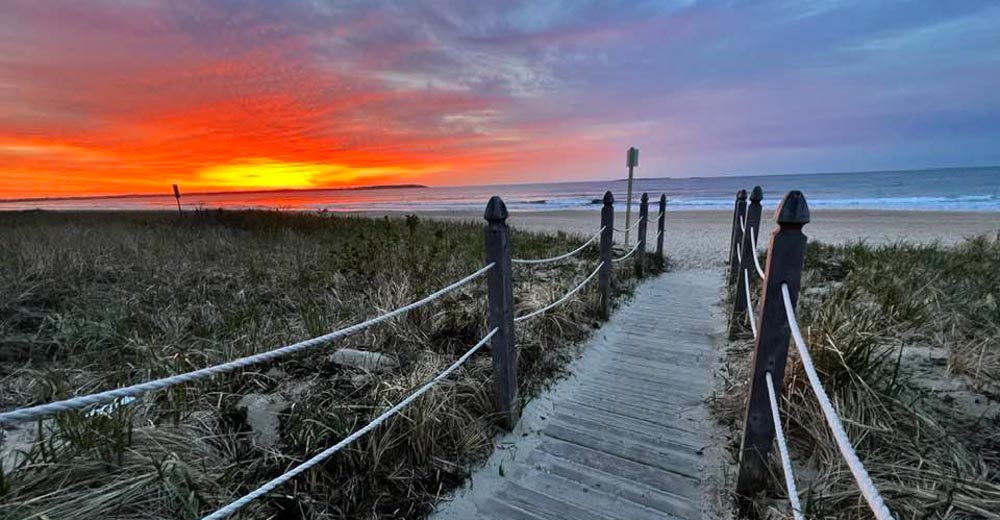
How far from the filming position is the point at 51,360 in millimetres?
3596

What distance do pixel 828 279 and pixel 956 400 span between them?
360 cm

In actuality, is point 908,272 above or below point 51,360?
above

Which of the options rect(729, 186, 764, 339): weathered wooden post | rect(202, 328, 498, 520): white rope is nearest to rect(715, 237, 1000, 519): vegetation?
rect(729, 186, 764, 339): weathered wooden post

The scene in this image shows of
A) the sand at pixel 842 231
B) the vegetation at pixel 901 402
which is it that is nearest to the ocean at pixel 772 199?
the sand at pixel 842 231

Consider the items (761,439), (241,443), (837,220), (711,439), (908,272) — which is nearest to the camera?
(761,439)

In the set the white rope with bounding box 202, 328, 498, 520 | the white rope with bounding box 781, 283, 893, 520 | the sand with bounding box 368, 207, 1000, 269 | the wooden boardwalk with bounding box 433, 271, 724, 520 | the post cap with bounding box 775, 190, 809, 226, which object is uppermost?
the post cap with bounding box 775, 190, 809, 226

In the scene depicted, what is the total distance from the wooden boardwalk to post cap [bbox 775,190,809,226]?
5.32ft

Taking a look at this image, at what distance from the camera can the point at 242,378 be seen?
10.2ft

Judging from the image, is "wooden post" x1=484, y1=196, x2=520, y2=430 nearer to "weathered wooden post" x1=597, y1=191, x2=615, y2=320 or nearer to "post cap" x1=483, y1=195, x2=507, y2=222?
"post cap" x1=483, y1=195, x2=507, y2=222

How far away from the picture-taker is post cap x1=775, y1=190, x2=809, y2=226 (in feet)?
6.16

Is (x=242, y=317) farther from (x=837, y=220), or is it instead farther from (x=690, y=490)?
(x=837, y=220)

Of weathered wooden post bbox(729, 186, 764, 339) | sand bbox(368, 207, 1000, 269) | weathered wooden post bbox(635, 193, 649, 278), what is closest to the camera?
weathered wooden post bbox(729, 186, 764, 339)

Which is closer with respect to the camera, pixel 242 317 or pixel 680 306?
pixel 242 317

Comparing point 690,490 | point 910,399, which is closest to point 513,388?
point 690,490
